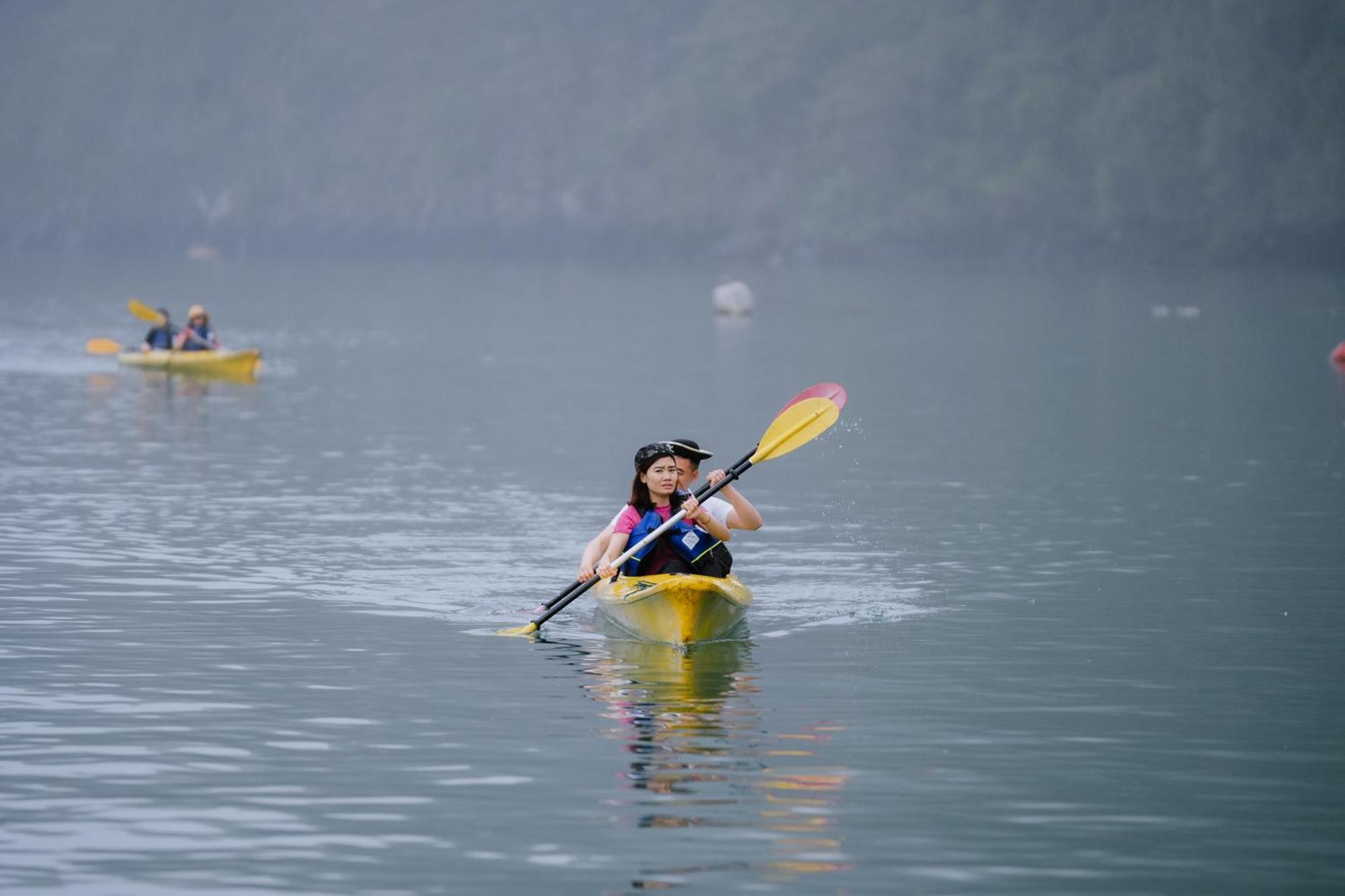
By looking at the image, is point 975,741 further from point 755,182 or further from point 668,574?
point 755,182

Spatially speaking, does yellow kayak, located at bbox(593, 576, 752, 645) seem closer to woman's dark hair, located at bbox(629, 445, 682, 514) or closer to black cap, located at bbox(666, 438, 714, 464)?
woman's dark hair, located at bbox(629, 445, 682, 514)

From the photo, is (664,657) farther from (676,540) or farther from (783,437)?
(783,437)

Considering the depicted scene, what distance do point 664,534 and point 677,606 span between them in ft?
2.37

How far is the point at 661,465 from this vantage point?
54.0 ft

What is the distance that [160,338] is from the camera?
1594 inches

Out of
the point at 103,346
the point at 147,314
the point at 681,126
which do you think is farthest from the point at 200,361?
the point at 681,126

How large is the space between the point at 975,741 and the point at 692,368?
3344 centimetres

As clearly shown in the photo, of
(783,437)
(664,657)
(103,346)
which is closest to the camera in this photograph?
(664,657)

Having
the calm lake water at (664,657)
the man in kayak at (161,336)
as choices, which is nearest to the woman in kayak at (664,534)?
the calm lake water at (664,657)

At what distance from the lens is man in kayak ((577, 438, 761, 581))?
54.1 ft

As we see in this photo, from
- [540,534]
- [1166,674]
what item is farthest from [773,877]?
[540,534]

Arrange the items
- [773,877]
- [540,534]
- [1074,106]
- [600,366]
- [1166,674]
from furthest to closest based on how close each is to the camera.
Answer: [1074,106] → [600,366] → [540,534] → [1166,674] → [773,877]

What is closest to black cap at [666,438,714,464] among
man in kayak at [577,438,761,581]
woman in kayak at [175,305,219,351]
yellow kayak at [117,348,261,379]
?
man in kayak at [577,438,761,581]

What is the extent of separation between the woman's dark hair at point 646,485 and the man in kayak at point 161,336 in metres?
25.0
